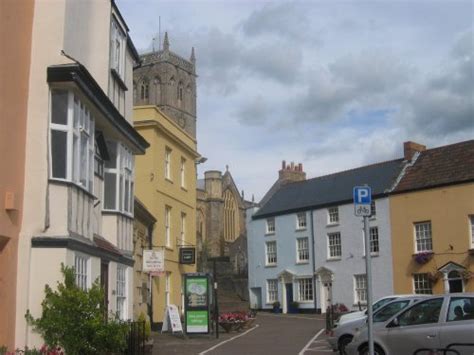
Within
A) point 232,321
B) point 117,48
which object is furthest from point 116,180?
point 232,321

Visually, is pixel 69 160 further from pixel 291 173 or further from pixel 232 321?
pixel 291 173

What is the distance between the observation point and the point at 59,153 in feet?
40.3

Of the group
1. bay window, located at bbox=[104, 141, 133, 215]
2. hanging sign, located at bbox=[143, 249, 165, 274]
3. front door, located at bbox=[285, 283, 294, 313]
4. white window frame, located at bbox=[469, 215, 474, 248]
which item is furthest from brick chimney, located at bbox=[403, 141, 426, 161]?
bay window, located at bbox=[104, 141, 133, 215]

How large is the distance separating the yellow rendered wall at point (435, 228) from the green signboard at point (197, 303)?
17.0 meters

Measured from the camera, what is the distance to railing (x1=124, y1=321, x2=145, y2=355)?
1380cm

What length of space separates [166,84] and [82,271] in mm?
A: 90540

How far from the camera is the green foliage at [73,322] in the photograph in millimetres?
11336

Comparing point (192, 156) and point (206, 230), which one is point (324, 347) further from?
point (206, 230)

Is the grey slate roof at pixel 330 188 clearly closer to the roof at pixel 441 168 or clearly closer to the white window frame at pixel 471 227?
the roof at pixel 441 168

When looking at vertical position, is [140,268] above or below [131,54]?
below

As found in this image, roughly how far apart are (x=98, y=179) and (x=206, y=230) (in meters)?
68.8

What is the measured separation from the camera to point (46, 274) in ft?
38.3

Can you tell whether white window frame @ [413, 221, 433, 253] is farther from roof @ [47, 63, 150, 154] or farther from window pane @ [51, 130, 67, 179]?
window pane @ [51, 130, 67, 179]

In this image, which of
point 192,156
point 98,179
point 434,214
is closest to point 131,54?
point 98,179
